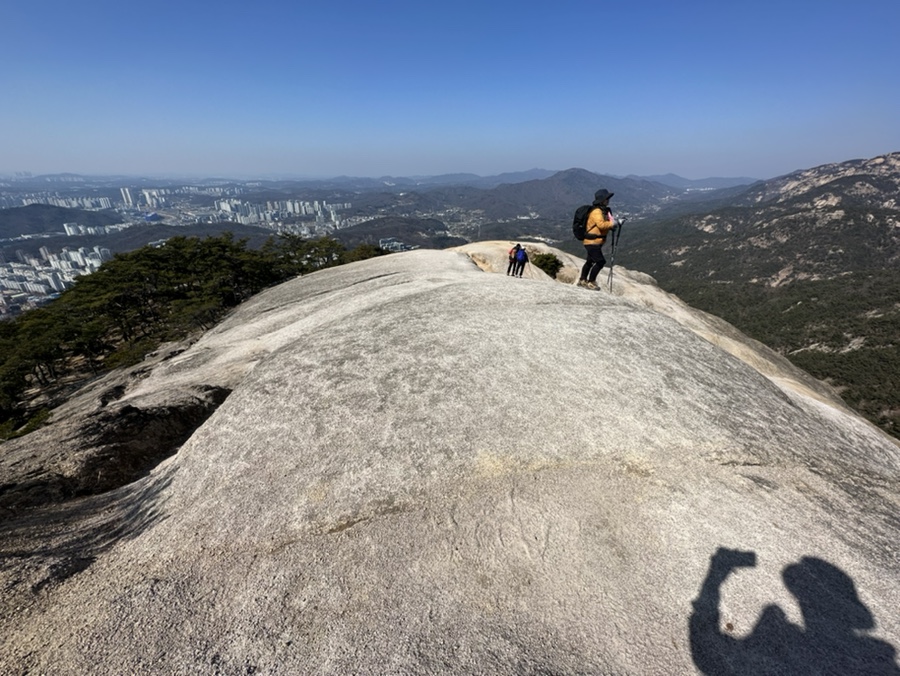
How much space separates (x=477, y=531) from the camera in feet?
23.6

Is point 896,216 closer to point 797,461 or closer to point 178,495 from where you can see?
point 797,461

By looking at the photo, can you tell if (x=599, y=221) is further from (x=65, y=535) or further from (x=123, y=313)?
(x=123, y=313)

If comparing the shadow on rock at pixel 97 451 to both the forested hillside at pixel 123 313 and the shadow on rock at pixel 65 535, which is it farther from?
the forested hillside at pixel 123 313

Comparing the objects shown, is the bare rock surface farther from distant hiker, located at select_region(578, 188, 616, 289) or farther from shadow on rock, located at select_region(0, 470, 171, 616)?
distant hiker, located at select_region(578, 188, 616, 289)

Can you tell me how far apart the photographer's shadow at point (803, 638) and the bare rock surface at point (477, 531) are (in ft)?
0.10

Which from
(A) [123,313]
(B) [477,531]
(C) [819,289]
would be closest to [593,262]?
(B) [477,531]

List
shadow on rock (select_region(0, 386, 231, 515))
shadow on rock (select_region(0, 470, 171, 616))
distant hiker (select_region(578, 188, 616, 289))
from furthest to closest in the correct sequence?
distant hiker (select_region(578, 188, 616, 289))
shadow on rock (select_region(0, 386, 231, 515))
shadow on rock (select_region(0, 470, 171, 616))

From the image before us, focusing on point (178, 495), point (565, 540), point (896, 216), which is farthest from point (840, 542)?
point (896, 216)

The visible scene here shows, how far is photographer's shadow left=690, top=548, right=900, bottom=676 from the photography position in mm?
5301

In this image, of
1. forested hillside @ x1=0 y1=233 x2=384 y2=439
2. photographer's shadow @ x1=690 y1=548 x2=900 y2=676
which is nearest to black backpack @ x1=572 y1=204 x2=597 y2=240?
photographer's shadow @ x1=690 y1=548 x2=900 y2=676

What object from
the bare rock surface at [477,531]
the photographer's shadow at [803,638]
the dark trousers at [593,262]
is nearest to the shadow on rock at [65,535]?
the bare rock surface at [477,531]

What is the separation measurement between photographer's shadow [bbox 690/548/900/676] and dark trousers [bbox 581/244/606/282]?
511 inches

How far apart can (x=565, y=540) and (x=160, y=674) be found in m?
6.21

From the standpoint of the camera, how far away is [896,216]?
169 metres
